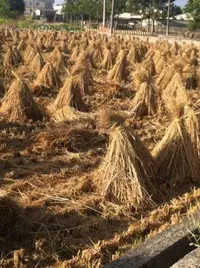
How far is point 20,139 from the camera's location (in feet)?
19.2

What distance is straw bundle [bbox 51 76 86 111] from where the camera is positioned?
721cm

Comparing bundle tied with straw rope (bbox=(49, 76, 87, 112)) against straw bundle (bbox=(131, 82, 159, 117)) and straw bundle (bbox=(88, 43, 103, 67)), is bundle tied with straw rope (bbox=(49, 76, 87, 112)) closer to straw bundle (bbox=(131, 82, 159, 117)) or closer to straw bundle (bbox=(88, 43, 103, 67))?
straw bundle (bbox=(131, 82, 159, 117))

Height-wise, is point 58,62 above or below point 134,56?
below

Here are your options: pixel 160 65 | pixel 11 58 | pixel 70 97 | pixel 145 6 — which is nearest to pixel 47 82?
pixel 70 97

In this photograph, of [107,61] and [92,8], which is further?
[92,8]

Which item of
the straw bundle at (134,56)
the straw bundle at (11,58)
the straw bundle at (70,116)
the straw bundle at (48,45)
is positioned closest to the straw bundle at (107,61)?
the straw bundle at (134,56)

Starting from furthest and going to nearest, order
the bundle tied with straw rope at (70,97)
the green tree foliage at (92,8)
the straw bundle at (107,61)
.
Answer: the green tree foliage at (92,8) < the straw bundle at (107,61) < the bundle tied with straw rope at (70,97)

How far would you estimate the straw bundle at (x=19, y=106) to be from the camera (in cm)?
666

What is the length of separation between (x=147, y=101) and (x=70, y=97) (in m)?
1.32

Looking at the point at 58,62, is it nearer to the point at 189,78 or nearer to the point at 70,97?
the point at 189,78

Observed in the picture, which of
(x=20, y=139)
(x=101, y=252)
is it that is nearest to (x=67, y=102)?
(x=20, y=139)

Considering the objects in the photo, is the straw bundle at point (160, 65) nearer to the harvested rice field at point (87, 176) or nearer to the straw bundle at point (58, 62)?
the straw bundle at point (58, 62)

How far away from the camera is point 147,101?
24.2 feet

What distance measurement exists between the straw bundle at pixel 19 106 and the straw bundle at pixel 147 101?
173cm
